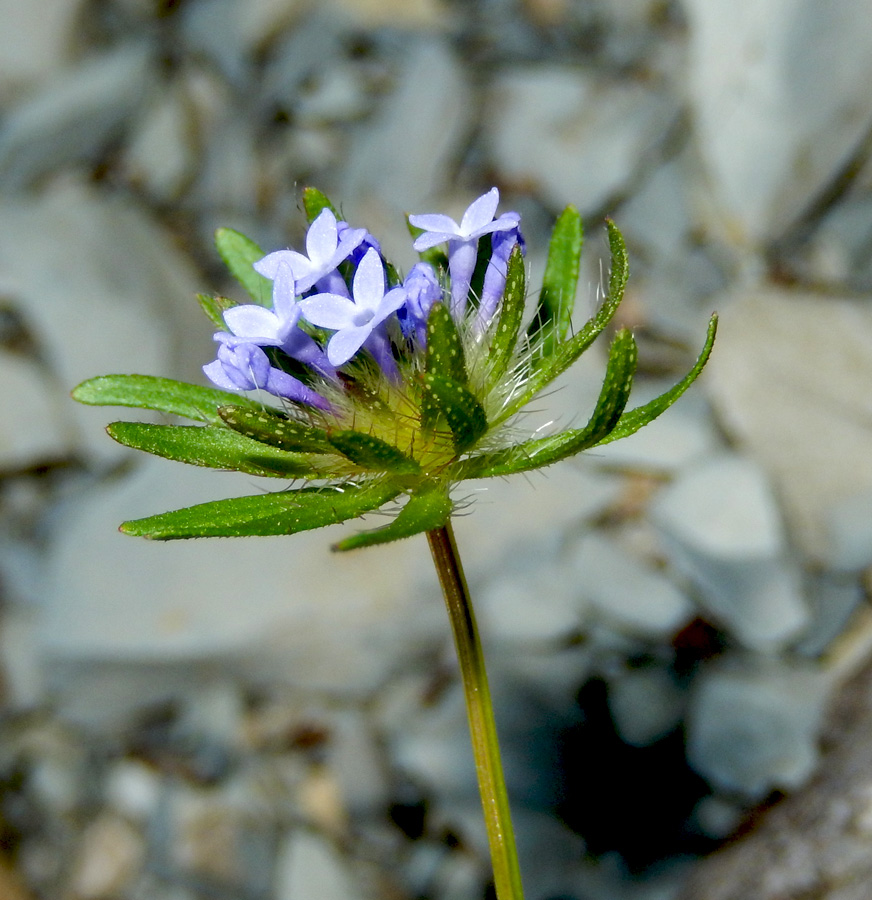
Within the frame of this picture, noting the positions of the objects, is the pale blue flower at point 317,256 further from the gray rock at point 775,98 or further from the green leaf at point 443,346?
the gray rock at point 775,98

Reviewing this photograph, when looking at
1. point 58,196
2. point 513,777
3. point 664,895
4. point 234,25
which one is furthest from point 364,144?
point 664,895

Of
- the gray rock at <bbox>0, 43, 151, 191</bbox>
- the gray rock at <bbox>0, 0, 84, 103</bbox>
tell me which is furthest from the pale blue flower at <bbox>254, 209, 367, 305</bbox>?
the gray rock at <bbox>0, 0, 84, 103</bbox>

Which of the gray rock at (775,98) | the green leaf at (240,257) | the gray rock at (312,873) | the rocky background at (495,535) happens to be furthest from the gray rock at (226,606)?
the green leaf at (240,257)

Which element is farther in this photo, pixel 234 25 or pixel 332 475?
pixel 234 25

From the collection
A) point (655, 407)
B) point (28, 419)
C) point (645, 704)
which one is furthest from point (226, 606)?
point (655, 407)

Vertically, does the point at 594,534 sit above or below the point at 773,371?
below

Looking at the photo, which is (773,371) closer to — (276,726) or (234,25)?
(276,726)

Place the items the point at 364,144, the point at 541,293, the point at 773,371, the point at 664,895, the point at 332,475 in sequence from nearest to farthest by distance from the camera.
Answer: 1. the point at 332,475
2. the point at 541,293
3. the point at 664,895
4. the point at 773,371
5. the point at 364,144
